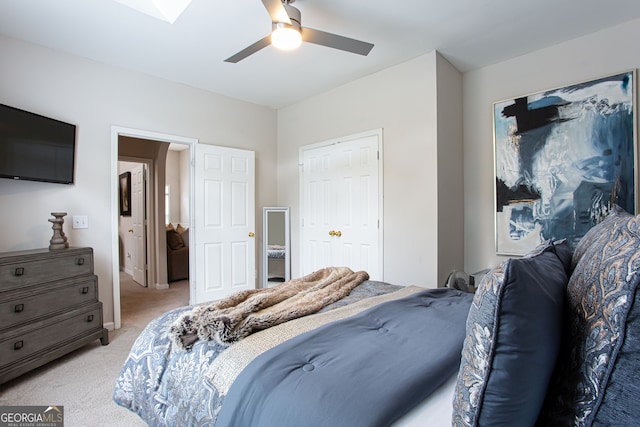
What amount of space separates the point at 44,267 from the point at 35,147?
1052 mm

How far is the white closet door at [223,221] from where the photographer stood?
153 inches

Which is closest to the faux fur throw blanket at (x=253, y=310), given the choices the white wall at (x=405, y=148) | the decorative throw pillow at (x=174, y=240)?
the white wall at (x=405, y=148)

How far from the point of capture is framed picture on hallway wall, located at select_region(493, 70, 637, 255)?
2.60 meters

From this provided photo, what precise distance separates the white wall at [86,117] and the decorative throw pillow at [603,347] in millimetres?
3746

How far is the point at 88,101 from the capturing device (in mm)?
3125

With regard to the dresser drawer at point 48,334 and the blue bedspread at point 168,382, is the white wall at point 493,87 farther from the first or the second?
the dresser drawer at point 48,334

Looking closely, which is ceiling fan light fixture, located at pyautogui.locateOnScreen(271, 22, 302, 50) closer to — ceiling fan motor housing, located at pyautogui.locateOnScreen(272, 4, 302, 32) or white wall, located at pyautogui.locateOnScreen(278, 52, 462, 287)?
ceiling fan motor housing, located at pyautogui.locateOnScreen(272, 4, 302, 32)

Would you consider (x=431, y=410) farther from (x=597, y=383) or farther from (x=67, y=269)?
(x=67, y=269)

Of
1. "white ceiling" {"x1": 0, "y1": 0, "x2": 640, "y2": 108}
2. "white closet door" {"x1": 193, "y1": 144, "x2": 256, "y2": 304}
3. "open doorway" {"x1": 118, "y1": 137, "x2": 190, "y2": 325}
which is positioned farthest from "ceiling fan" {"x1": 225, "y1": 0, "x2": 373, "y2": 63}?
"open doorway" {"x1": 118, "y1": 137, "x2": 190, "y2": 325}

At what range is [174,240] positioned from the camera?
226 inches

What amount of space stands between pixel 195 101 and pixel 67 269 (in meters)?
2.34

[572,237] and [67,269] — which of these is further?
[572,237]

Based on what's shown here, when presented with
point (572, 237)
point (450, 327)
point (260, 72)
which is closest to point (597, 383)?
point (450, 327)

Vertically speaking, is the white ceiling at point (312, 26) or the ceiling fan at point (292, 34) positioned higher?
the white ceiling at point (312, 26)
